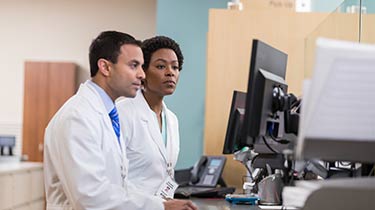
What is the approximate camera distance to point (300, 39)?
12.6 feet

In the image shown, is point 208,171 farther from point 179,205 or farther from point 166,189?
point 179,205

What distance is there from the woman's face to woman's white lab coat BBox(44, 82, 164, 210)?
597 millimetres

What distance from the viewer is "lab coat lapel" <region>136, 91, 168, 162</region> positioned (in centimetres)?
262

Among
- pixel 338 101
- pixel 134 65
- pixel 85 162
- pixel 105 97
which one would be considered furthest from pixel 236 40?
pixel 338 101

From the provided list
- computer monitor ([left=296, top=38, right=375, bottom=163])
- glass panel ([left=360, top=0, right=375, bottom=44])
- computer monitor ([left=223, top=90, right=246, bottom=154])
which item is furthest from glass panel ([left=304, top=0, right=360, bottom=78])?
computer monitor ([left=296, top=38, right=375, bottom=163])

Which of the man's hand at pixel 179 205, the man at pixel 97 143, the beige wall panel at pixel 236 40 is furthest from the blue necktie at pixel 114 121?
the beige wall panel at pixel 236 40

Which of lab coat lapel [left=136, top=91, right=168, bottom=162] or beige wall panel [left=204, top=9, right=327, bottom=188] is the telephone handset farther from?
lab coat lapel [left=136, top=91, right=168, bottom=162]

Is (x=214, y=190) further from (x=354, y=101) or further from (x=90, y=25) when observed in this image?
(x=90, y=25)

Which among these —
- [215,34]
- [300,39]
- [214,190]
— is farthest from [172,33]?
[214,190]

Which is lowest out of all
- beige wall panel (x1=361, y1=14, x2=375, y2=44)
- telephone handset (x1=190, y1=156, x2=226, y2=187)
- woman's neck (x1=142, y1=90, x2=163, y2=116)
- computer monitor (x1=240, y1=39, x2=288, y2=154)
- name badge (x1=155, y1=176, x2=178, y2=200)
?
telephone handset (x1=190, y1=156, x2=226, y2=187)

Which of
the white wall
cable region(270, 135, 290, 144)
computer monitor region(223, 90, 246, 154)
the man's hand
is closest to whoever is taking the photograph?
cable region(270, 135, 290, 144)

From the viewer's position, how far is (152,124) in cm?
265

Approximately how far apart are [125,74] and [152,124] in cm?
50

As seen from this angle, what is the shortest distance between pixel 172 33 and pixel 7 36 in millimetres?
4010
